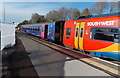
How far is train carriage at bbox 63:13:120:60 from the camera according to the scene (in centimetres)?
784

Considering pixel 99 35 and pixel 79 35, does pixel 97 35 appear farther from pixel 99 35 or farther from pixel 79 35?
pixel 79 35

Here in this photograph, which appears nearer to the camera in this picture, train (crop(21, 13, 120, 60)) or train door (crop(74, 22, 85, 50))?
train (crop(21, 13, 120, 60))

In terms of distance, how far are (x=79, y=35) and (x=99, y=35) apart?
2360mm

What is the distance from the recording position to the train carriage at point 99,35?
784 cm

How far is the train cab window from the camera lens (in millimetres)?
7817

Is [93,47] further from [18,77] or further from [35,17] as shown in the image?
[35,17]

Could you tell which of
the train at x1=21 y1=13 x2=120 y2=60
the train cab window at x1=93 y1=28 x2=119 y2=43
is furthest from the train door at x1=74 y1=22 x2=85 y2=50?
the train cab window at x1=93 y1=28 x2=119 y2=43

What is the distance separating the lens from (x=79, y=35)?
11.1m

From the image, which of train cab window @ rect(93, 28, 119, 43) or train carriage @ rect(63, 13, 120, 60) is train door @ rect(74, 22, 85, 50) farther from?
train cab window @ rect(93, 28, 119, 43)

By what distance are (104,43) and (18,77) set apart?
214 inches

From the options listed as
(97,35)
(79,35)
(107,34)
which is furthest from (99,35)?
(79,35)

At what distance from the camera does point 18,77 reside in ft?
18.2

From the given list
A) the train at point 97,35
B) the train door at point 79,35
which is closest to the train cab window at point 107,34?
the train at point 97,35

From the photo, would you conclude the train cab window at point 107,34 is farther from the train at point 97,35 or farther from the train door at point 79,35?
the train door at point 79,35
